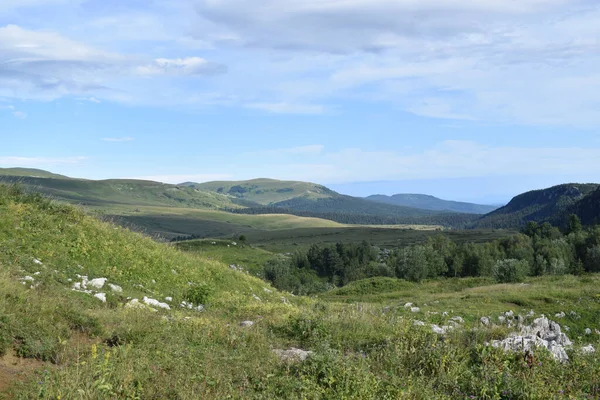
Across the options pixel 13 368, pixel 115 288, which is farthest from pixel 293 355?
pixel 115 288

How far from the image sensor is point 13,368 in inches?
291

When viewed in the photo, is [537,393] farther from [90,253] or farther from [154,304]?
[90,253]

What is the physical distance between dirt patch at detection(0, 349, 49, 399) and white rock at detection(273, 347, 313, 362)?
424 centimetres

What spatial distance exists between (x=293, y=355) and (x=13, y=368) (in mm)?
4923

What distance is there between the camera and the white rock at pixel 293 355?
850 cm

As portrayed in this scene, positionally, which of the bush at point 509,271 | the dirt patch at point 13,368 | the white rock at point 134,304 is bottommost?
the bush at point 509,271

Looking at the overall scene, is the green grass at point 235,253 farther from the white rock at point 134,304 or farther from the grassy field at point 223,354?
the grassy field at point 223,354

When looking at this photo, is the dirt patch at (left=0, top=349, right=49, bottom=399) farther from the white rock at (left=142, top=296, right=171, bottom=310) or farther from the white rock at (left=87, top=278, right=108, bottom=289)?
the white rock at (left=87, top=278, right=108, bottom=289)

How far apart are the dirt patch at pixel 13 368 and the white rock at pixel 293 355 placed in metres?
4.24

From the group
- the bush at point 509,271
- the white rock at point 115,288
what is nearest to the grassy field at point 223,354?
the white rock at point 115,288

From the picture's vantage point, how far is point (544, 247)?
7681 cm

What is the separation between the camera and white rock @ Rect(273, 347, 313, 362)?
27.9 feet

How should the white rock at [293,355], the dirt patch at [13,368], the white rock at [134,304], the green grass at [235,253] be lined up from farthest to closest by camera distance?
the green grass at [235,253] < the white rock at [134,304] < the white rock at [293,355] < the dirt patch at [13,368]

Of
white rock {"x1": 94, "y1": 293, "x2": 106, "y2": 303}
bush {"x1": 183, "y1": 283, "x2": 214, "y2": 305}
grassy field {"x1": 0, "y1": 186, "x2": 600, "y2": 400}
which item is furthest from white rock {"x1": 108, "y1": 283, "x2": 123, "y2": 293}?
bush {"x1": 183, "y1": 283, "x2": 214, "y2": 305}
